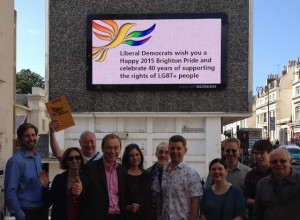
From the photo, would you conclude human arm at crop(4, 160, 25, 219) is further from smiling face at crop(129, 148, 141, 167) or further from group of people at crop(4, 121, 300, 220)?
smiling face at crop(129, 148, 141, 167)

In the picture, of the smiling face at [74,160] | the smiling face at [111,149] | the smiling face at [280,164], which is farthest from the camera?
the smiling face at [74,160]

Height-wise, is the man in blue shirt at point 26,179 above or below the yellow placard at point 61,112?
below

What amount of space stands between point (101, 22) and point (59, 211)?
7.15 m

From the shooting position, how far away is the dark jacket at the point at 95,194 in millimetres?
4746

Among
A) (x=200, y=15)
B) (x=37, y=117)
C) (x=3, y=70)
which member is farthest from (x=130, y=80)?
(x=37, y=117)

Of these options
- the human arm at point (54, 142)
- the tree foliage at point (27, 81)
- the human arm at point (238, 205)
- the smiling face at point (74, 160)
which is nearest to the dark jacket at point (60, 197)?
the smiling face at point (74, 160)

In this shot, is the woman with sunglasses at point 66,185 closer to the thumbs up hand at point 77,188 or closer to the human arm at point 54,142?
the thumbs up hand at point 77,188

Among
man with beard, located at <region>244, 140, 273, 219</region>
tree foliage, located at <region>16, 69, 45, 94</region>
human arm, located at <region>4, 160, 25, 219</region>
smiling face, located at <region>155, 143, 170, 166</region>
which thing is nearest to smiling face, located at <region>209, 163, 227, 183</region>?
man with beard, located at <region>244, 140, 273, 219</region>

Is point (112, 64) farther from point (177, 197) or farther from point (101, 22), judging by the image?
point (177, 197)

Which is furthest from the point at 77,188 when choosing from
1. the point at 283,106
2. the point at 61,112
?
→ the point at 283,106

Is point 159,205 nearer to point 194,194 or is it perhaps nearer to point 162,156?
point 194,194

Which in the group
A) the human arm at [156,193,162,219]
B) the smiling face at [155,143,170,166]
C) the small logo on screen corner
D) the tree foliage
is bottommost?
the human arm at [156,193,162,219]

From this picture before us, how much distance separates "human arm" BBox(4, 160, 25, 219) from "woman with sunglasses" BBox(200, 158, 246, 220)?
188 cm

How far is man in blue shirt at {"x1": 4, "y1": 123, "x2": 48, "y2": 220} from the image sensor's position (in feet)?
16.7
